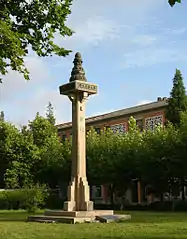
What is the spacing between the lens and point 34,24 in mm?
14297

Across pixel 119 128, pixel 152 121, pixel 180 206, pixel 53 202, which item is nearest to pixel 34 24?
pixel 180 206

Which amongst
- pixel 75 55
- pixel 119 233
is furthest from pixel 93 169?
pixel 119 233

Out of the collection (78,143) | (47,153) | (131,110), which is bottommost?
(78,143)

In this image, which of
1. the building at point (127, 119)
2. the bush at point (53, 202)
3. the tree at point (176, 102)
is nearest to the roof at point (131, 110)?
the building at point (127, 119)

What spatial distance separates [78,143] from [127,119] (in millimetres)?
38472

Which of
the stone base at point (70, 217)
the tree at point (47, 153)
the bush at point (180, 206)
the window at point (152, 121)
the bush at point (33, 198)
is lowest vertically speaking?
the stone base at point (70, 217)

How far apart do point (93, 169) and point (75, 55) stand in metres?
19.9

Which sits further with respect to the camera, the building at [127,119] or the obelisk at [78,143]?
the building at [127,119]

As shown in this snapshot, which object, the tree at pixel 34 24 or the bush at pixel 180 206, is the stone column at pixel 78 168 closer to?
the tree at pixel 34 24

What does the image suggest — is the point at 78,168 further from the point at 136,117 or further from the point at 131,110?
the point at 131,110

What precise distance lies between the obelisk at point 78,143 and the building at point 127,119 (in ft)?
102

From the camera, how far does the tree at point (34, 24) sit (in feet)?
43.7

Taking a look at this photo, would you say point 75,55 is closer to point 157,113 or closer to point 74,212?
point 74,212

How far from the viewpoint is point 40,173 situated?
47.7 metres
